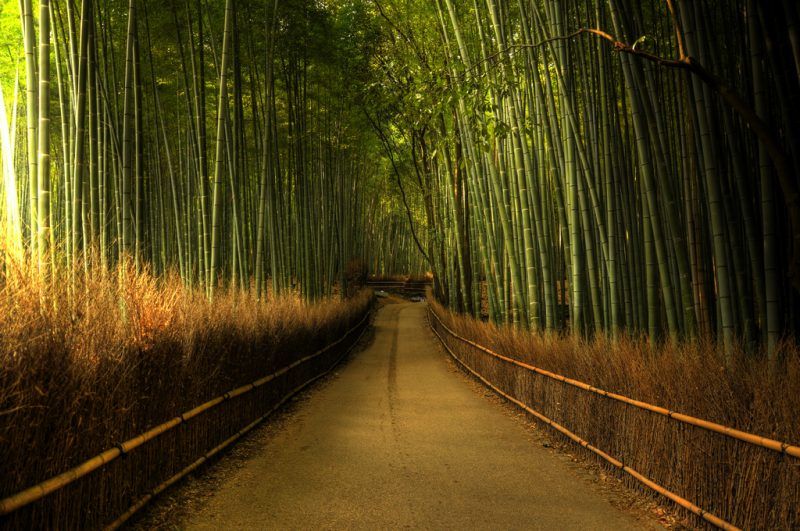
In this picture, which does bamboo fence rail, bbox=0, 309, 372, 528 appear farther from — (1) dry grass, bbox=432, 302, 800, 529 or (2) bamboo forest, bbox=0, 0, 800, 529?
(1) dry grass, bbox=432, 302, 800, 529

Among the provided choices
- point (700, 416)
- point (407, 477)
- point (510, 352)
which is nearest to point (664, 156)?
point (700, 416)

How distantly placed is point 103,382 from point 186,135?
31.5 ft

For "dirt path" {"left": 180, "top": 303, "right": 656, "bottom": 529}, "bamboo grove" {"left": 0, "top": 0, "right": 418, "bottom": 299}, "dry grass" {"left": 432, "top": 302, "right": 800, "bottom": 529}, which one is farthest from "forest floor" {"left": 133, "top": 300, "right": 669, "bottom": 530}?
"bamboo grove" {"left": 0, "top": 0, "right": 418, "bottom": 299}

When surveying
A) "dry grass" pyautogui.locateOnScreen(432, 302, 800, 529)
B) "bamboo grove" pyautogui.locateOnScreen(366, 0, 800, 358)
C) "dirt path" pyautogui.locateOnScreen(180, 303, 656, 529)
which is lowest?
"dirt path" pyautogui.locateOnScreen(180, 303, 656, 529)

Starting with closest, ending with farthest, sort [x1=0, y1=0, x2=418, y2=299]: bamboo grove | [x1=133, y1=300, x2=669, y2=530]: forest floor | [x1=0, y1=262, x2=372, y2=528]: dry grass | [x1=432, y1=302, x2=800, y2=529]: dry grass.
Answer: [x1=0, y1=262, x2=372, y2=528]: dry grass < [x1=432, y1=302, x2=800, y2=529]: dry grass < [x1=133, y1=300, x2=669, y2=530]: forest floor < [x1=0, y1=0, x2=418, y2=299]: bamboo grove

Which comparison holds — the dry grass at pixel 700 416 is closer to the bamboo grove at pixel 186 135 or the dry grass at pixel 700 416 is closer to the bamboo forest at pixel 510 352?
the bamboo forest at pixel 510 352

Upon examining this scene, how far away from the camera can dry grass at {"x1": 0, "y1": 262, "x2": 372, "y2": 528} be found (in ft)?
7.00

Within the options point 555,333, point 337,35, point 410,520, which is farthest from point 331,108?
point 410,520

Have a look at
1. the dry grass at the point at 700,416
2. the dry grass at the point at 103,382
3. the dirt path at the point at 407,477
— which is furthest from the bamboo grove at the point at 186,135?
the dry grass at the point at 700,416

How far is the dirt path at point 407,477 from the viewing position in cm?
304

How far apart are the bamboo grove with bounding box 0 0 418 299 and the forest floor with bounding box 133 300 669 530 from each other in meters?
1.42

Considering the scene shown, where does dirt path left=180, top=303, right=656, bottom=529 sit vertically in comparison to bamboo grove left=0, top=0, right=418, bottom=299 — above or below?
below

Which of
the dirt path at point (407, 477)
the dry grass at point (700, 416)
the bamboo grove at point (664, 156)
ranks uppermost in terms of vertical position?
the bamboo grove at point (664, 156)

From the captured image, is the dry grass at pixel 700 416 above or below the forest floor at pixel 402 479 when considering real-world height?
above
